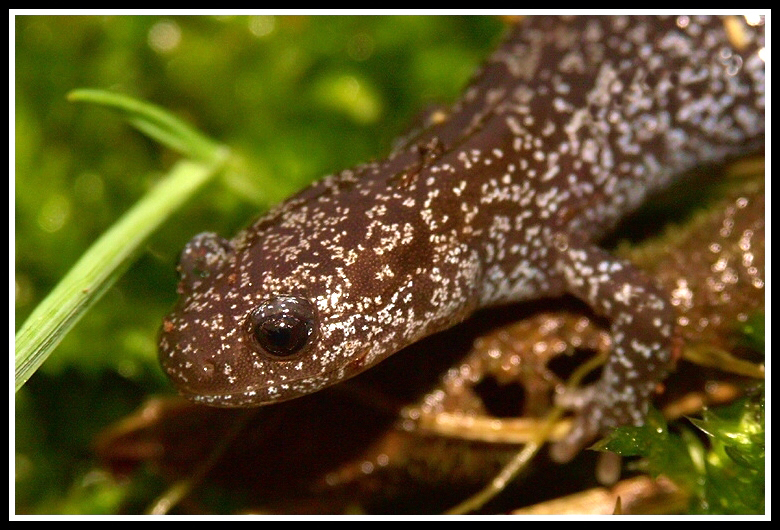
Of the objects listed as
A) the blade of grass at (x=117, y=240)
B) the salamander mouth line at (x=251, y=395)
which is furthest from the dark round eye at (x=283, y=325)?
the blade of grass at (x=117, y=240)

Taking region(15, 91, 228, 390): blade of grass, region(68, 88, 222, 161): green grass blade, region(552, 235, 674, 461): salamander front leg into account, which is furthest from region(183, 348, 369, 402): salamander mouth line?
region(68, 88, 222, 161): green grass blade

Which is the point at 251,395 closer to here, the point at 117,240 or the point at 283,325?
the point at 283,325

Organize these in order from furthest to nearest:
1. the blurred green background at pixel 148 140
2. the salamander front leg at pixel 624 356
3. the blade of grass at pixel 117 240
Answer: the blurred green background at pixel 148 140 → the salamander front leg at pixel 624 356 → the blade of grass at pixel 117 240

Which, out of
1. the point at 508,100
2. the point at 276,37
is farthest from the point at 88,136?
the point at 508,100

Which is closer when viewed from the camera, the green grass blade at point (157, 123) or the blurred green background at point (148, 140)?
the green grass blade at point (157, 123)

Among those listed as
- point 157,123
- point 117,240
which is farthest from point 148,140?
point 117,240

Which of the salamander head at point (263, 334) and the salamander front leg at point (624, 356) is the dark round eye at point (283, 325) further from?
the salamander front leg at point (624, 356)

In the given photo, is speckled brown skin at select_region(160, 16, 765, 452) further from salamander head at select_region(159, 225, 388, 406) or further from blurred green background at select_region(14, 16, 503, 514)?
blurred green background at select_region(14, 16, 503, 514)
